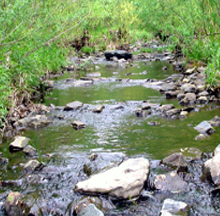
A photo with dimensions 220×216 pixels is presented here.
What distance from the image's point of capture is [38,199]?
3.61 meters

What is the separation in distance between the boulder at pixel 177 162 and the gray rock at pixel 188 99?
12.3 ft

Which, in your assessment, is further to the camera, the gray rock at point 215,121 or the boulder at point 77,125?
the boulder at point 77,125

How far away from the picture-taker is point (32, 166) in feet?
14.3

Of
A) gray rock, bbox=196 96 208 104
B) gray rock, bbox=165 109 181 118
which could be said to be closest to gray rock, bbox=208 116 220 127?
gray rock, bbox=165 109 181 118

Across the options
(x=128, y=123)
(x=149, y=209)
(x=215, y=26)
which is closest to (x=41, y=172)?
(x=149, y=209)

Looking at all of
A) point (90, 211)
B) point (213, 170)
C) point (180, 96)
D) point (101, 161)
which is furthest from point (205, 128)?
point (90, 211)

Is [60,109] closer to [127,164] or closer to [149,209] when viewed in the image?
[127,164]

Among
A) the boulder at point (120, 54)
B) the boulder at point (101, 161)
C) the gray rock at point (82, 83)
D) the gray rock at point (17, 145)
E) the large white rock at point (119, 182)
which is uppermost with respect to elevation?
the large white rock at point (119, 182)

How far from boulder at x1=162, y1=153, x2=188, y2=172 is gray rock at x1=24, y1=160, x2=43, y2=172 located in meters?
1.86

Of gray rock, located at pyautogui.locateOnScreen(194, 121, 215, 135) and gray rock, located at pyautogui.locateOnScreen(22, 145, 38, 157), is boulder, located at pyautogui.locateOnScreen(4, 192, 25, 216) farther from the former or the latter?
gray rock, located at pyautogui.locateOnScreen(194, 121, 215, 135)

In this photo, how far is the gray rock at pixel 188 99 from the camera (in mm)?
7777

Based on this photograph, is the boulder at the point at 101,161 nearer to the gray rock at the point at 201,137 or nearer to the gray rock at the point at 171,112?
the gray rock at the point at 201,137

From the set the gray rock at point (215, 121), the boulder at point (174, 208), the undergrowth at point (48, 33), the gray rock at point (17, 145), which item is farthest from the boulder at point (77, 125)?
the boulder at point (174, 208)

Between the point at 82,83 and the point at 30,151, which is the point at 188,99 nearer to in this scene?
the point at 30,151
